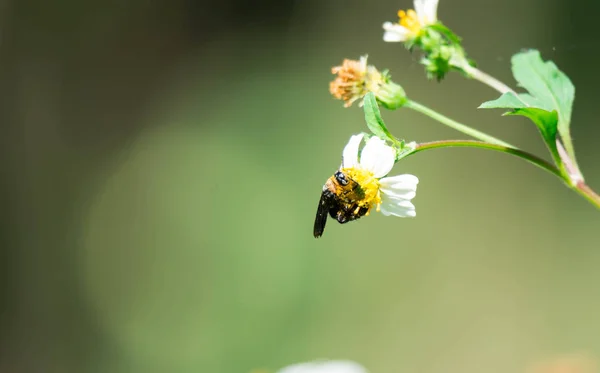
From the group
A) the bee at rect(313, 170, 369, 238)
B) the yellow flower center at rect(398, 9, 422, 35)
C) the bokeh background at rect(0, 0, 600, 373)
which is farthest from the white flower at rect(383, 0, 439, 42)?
the bokeh background at rect(0, 0, 600, 373)

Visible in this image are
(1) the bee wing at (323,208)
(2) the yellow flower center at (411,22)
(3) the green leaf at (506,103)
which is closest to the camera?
(3) the green leaf at (506,103)

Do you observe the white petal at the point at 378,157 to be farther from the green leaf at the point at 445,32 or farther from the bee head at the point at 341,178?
the green leaf at the point at 445,32

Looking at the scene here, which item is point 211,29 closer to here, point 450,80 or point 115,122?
point 115,122

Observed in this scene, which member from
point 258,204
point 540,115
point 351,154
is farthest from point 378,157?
point 258,204

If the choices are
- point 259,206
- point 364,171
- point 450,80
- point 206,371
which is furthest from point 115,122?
point 364,171

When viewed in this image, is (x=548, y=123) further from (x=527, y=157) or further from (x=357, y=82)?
(x=357, y=82)

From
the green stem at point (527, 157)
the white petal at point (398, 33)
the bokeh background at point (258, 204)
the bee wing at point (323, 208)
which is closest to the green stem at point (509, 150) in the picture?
the green stem at point (527, 157)
